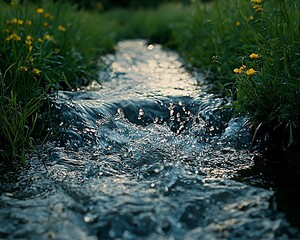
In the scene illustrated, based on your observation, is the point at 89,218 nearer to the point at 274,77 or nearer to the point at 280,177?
the point at 280,177

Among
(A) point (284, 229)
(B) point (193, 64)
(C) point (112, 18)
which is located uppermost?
(A) point (284, 229)

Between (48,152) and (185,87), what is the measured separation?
6.69ft

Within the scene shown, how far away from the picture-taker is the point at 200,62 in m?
5.72

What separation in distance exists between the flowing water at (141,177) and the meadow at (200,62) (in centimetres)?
19

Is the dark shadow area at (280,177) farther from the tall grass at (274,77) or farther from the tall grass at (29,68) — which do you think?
the tall grass at (29,68)

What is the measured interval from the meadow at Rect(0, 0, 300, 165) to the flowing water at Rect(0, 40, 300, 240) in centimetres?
19

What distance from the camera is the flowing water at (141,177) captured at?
223cm

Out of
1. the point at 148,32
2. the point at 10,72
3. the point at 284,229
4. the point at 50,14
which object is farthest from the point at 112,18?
the point at 284,229

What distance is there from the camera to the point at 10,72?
11.6ft

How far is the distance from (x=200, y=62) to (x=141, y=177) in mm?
3177

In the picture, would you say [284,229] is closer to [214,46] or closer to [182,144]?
[182,144]

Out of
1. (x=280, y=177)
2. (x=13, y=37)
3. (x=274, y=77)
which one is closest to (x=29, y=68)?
(x=13, y=37)

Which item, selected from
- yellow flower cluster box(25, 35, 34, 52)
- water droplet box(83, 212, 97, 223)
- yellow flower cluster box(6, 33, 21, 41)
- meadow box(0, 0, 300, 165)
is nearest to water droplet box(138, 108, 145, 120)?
meadow box(0, 0, 300, 165)

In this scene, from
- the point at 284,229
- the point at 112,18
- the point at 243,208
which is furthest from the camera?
the point at 112,18
